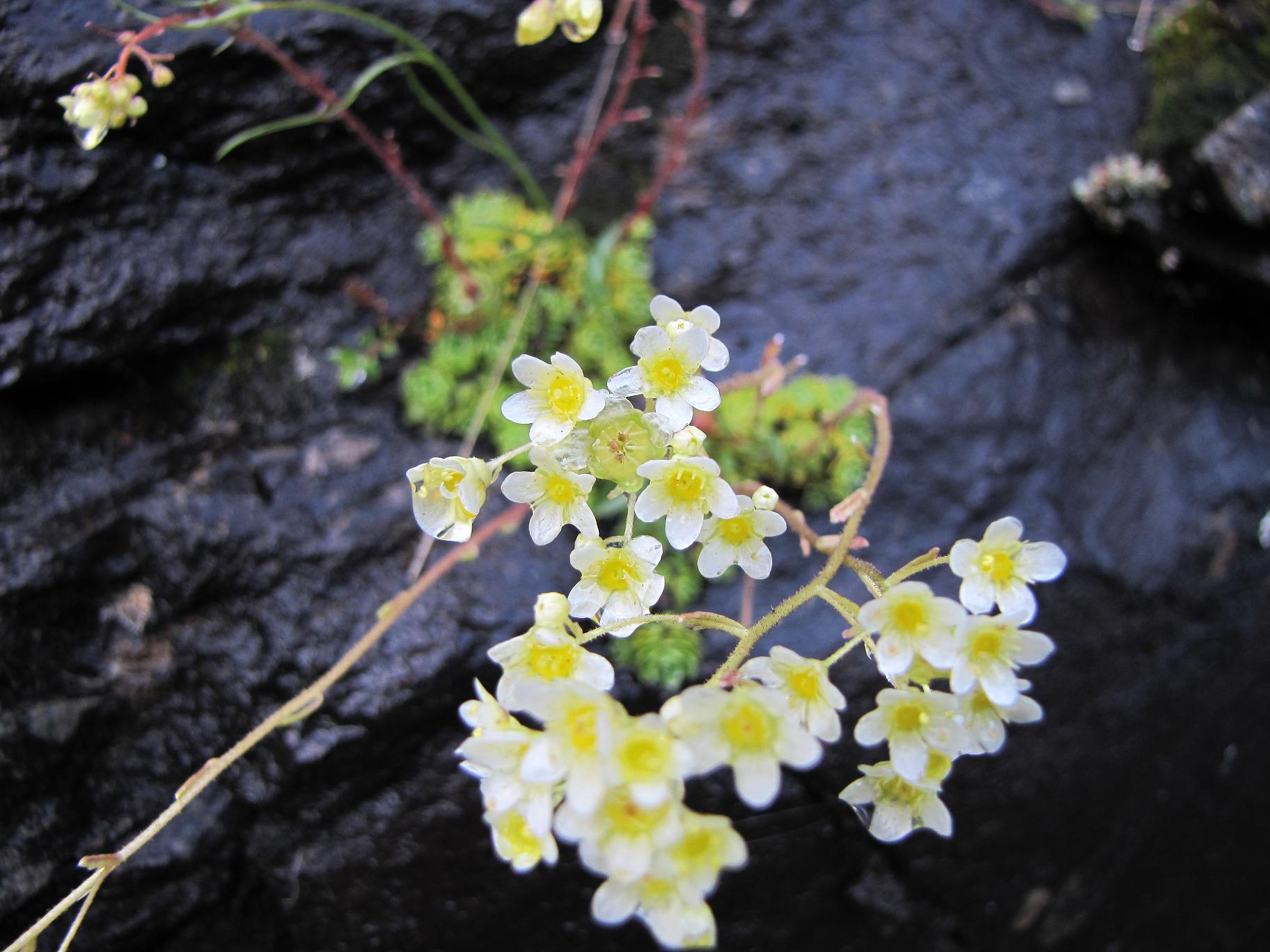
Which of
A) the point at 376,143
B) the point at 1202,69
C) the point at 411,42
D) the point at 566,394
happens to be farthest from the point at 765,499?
the point at 1202,69

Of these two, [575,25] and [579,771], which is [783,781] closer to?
[579,771]

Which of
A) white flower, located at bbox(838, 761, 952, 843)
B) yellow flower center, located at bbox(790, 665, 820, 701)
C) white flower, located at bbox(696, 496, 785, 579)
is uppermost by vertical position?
white flower, located at bbox(696, 496, 785, 579)

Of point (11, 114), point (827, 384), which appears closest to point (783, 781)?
point (827, 384)

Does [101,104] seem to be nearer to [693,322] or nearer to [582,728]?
[693,322]

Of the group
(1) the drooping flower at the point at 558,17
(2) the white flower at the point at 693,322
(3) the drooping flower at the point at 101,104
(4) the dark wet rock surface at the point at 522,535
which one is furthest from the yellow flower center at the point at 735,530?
(3) the drooping flower at the point at 101,104

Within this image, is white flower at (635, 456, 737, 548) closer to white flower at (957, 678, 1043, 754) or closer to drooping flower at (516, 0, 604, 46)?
white flower at (957, 678, 1043, 754)

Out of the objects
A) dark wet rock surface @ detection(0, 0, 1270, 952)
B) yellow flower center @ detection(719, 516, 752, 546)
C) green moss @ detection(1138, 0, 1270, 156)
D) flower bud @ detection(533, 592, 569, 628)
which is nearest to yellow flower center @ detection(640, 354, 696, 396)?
yellow flower center @ detection(719, 516, 752, 546)
